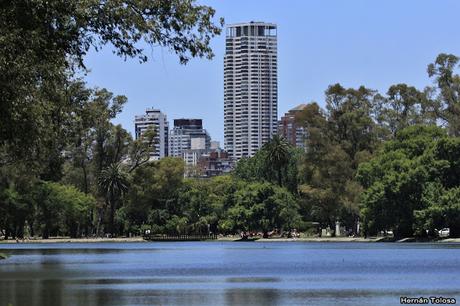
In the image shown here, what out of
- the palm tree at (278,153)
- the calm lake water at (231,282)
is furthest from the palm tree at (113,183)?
the calm lake water at (231,282)

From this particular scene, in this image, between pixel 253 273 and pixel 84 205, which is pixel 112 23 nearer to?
pixel 253 273

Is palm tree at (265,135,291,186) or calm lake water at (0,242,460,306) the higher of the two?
palm tree at (265,135,291,186)

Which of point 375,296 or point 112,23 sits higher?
point 112,23

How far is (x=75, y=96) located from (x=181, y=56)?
31095 mm

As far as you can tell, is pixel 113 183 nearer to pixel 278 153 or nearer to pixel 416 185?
pixel 278 153

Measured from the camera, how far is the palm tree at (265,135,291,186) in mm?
135625

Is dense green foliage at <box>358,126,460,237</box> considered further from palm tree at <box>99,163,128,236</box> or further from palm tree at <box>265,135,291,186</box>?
palm tree at <box>99,163,128,236</box>

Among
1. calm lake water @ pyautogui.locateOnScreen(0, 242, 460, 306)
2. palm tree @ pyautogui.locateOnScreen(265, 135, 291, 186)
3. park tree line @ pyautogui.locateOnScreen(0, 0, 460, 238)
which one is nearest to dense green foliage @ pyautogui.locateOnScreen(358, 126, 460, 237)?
park tree line @ pyautogui.locateOnScreen(0, 0, 460, 238)

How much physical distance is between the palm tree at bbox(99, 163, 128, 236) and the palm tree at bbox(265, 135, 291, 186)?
805 inches

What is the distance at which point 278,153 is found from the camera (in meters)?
136

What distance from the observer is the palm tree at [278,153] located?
135625mm

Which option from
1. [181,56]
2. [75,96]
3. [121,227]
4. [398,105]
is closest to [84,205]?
[121,227]

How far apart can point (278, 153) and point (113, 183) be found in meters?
22.8

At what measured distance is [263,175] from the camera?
142 m
